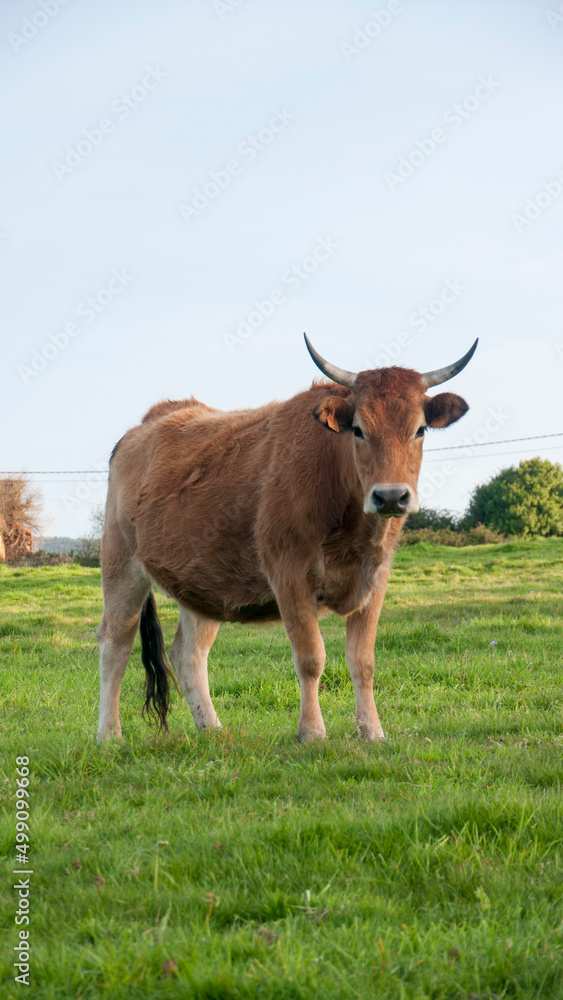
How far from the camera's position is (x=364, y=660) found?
19.3 ft

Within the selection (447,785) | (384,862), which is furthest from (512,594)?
(384,862)

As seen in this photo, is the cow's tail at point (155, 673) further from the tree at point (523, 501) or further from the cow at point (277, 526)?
the tree at point (523, 501)

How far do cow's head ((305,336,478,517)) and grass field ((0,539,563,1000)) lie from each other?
1564 mm

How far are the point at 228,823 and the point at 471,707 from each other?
3380mm

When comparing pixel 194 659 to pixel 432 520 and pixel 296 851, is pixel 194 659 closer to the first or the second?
pixel 296 851

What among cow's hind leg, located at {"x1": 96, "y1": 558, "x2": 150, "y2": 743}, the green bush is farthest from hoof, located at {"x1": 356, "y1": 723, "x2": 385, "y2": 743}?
the green bush

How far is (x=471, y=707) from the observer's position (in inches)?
258

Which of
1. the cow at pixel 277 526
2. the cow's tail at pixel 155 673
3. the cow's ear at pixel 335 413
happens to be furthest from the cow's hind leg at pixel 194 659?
the cow's ear at pixel 335 413

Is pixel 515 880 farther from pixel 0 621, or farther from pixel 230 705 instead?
pixel 0 621

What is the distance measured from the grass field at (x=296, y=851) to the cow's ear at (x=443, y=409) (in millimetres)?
2135

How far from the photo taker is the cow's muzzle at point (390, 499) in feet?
16.1

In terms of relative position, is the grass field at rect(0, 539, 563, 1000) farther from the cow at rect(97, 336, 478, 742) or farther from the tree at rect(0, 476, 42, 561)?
the tree at rect(0, 476, 42, 561)

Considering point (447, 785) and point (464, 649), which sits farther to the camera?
point (464, 649)

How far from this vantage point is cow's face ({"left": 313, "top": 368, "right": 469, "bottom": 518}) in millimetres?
4977
